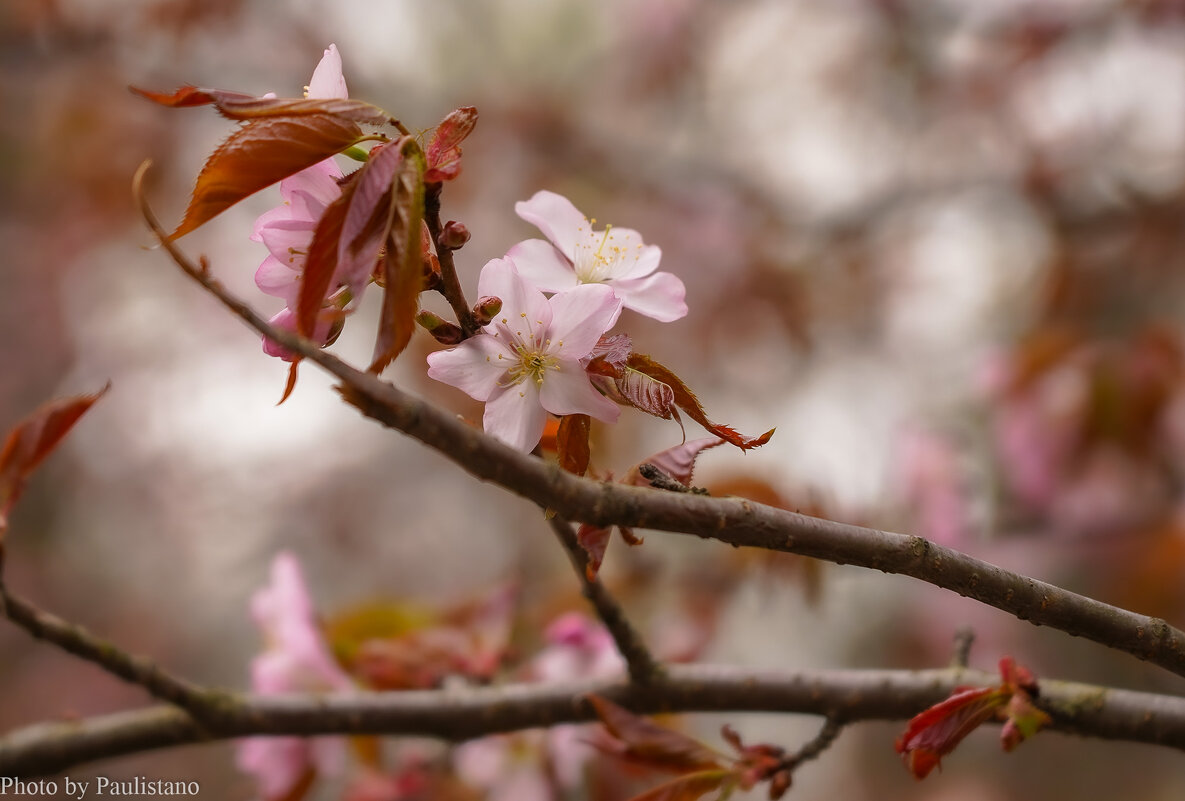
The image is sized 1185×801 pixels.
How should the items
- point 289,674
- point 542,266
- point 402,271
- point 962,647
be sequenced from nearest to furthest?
point 402,271, point 542,266, point 962,647, point 289,674

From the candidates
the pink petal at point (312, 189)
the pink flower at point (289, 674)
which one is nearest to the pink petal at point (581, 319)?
the pink petal at point (312, 189)

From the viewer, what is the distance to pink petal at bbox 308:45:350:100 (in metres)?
0.35

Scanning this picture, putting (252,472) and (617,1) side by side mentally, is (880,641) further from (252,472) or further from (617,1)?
(617,1)

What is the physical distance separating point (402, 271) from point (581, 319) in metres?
0.10

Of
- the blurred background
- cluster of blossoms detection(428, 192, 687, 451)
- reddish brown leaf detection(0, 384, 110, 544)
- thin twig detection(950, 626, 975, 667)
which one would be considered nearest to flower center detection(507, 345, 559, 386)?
cluster of blossoms detection(428, 192, 687, 451)

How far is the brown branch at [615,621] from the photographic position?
1.26ft

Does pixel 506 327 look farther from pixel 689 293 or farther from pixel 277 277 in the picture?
pixel 689 293

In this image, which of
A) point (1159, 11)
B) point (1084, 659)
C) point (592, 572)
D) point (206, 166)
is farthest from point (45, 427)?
point (1084, 659)

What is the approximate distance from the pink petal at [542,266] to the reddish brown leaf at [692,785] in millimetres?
277

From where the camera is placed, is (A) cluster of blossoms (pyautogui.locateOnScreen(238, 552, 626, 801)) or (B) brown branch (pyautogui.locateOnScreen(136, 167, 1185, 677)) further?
(A) cluster of blossoms (pyautogui.locateOnScreen(238, 552, 626, 801))

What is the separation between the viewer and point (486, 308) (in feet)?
1.18

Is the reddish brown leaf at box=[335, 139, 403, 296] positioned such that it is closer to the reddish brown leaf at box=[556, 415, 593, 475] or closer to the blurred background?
the reddish brown leaf at box=[556, 415, 593, 475]

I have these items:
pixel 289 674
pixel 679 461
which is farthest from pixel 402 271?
pixel 289 674

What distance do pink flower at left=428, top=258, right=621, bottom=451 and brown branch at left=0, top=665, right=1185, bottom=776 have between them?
240 mm
